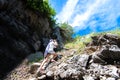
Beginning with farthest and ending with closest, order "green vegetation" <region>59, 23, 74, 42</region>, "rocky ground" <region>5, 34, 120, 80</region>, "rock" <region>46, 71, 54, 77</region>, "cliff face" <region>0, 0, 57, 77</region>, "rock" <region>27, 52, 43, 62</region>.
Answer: "green vegetation" <region>59, 23, 74, 42</region> → "cliff face" <region>0, 0, 57, 77</region> → "rock" <region>27, 52, 43, 62</region> → "rock" <region>46, 71, 54, 77</region> → "rocky ground" <region>5, 34, 120, 80</region>

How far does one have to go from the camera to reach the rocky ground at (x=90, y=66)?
1341cm

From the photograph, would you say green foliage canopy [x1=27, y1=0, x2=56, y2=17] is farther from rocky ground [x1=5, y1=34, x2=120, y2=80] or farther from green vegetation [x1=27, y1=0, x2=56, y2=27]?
rocky ground [x1=5, y1=34, x2=120, y2=80]

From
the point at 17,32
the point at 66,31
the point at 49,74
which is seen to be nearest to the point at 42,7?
the point at 17,32

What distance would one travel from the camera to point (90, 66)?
14.5 m

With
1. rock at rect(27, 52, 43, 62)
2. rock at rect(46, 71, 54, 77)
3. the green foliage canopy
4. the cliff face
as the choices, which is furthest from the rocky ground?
the green foliage canopy

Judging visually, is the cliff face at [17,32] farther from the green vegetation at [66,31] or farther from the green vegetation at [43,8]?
the green vegetation at [66,31]

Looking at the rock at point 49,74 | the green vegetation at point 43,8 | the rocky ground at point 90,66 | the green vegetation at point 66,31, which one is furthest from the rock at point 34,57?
the green vegetation at point 66,31

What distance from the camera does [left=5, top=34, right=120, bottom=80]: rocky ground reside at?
13.4m

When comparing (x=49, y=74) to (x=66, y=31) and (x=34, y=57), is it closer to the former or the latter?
(x=34, y=57)

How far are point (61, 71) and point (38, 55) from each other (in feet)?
25.4

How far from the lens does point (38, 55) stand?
21.8 metres

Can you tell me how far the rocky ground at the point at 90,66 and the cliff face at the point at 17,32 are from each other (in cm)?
334

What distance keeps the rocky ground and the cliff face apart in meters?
3.34

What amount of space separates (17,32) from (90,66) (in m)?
10.2
